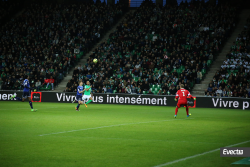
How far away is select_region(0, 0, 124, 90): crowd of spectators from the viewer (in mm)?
38344

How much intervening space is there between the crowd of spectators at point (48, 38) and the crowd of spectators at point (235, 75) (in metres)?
16.9

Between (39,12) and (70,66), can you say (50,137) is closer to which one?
(70,66)

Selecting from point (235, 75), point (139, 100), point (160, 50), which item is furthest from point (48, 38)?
point (235, 75)

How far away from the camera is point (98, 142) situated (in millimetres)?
10352

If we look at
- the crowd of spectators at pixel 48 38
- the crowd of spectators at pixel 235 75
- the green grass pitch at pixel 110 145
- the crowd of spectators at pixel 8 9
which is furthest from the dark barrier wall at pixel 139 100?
the crowd of spectators at pixel 8 9

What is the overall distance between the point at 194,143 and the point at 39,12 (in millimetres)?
42440

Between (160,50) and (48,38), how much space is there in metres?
15.2

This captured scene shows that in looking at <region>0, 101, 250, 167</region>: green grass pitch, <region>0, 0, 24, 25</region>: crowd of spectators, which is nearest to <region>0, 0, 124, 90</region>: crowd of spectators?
<region>0, 0, 24, 25</region>: crowd of spectators

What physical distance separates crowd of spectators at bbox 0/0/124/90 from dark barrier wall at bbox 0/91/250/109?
2.63 m

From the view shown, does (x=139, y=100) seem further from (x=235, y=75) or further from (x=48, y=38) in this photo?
(x=48, y=38)

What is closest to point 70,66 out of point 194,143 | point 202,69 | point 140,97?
point 140,97

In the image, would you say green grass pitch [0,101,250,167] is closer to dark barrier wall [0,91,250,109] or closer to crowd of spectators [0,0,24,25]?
dark barrier wall [0,91,250,109]

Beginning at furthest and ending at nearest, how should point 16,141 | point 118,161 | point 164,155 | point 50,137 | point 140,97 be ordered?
point 140,97 → point 50,137 → point 16,141 → point 164,155 → point 118,161

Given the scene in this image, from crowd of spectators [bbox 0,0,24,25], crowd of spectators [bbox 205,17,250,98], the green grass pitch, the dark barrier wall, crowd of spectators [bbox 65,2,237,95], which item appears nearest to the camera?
the green grass pitch
